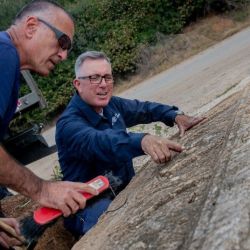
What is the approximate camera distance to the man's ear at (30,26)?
104 inches

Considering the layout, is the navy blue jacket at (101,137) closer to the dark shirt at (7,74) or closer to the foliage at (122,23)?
the dark shirt at (7,74)

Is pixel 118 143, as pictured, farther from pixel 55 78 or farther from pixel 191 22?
pixel 191 22

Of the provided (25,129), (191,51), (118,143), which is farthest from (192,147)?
(191,51)

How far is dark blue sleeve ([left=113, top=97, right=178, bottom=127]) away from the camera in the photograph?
418 centimetres

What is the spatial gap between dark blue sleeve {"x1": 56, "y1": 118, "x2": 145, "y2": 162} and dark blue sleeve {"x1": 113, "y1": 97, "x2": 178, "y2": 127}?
721 millimetres

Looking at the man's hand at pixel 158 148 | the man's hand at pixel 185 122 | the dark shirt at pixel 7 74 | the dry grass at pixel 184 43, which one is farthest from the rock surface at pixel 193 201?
the dry grass at pixel 184 43

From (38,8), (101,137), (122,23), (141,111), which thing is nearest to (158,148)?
(101,137)

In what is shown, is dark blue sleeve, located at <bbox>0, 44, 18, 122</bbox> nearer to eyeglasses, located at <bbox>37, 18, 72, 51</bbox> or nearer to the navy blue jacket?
eyeglasses, located at <bbox>37, 18, 72, 51</bbox>

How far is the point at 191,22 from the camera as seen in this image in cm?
1969

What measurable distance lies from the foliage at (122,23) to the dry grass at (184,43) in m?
0.39

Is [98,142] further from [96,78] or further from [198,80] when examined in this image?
[198,80]

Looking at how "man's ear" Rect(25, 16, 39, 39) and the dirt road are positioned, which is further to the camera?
the dirt road

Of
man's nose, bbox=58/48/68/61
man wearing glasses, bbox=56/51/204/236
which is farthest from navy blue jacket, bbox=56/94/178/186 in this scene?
man's nose, bbox=58/48/68/61

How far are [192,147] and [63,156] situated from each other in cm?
109
